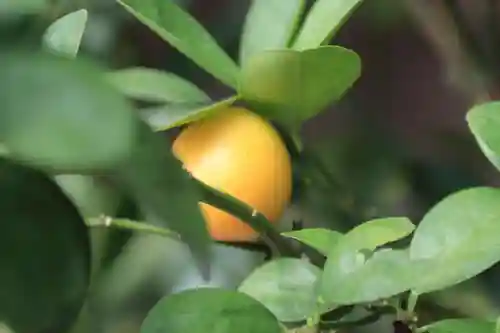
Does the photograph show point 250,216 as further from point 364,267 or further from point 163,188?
point 163,188

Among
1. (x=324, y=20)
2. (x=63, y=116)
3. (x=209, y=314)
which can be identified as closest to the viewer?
(x=63, y=116)

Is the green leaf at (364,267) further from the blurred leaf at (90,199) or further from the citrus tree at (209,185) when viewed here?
the blurred leaf at (90,199)

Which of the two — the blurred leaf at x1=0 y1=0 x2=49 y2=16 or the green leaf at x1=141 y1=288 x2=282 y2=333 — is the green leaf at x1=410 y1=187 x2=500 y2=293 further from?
the blurred leaf at x1=0 y1=0 x2=49 y2=16

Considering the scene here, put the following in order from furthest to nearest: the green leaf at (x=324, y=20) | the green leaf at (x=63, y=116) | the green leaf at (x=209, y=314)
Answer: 1. the green leaf at (x=324, y=20)
2. the green leaf at (x=209, y=314)
3. the green leaf at (x=63, y=116)

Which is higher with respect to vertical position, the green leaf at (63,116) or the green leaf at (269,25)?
the green leaf at (63,116)

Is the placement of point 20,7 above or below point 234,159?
above

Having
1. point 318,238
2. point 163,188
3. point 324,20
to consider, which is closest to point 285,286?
point 318,238

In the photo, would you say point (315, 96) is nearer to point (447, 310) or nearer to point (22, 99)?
point (447, 310)

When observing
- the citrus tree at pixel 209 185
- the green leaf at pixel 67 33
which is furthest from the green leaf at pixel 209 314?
the green leaf at pixel 67 33
